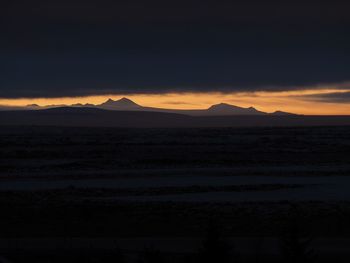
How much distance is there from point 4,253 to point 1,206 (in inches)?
325

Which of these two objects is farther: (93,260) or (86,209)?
(86,209)

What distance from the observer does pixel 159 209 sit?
2069cm

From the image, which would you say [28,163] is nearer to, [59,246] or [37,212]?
[37,212]

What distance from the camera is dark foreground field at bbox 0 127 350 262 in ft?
45.2

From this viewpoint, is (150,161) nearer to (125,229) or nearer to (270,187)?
(270,187)

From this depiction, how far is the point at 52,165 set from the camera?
40281 millimetres

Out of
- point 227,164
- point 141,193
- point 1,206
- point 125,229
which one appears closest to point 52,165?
point 227,164

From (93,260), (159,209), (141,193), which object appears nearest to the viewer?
(93,260)

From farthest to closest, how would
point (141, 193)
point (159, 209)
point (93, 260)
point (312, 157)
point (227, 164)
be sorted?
point (312, 157), point (227, 164), point (141, 193), point (159, 209), point (93, 260)

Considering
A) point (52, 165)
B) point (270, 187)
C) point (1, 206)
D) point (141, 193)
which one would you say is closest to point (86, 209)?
point (1, 206)

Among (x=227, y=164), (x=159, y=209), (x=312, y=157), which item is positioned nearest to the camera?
(x=159, y=209)

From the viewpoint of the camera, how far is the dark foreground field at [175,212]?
45.2 feet

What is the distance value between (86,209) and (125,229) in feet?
11.1

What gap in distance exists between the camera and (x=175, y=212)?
20.1 m
